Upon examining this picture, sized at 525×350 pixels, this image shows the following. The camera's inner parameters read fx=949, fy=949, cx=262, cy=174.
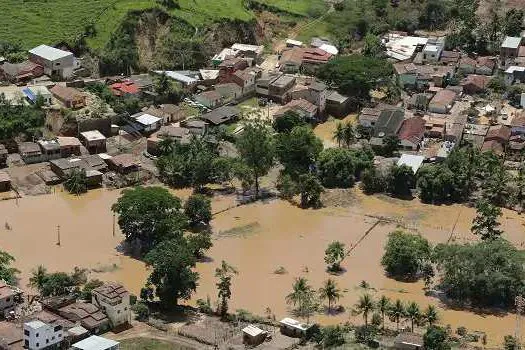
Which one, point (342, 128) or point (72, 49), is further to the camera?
point (72, 49)

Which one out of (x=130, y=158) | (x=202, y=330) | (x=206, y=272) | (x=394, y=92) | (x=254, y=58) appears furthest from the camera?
(x=254, y=58)

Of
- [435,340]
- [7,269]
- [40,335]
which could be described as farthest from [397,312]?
[7,269]

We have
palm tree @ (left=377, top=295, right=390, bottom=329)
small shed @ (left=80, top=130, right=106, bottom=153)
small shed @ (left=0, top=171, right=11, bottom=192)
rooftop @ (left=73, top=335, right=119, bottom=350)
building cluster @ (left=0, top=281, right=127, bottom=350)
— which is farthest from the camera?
small shed @ (left=80, top=130, right=106, bottom=153)

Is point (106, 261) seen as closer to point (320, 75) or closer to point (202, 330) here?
point (202, 330)

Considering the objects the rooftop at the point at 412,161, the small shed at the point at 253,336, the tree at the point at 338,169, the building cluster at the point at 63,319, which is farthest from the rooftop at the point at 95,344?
the rooftop at the point at 412,161

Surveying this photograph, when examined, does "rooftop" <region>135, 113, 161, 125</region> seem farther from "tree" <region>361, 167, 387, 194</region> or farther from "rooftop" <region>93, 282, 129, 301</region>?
"rooftop" <region>93, 282, 129, 301</region>

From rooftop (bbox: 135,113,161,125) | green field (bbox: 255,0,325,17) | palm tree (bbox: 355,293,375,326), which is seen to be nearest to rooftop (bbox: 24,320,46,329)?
palm tree (bbox: 355,293,375,326)

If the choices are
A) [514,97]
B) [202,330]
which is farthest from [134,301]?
[514,97]
